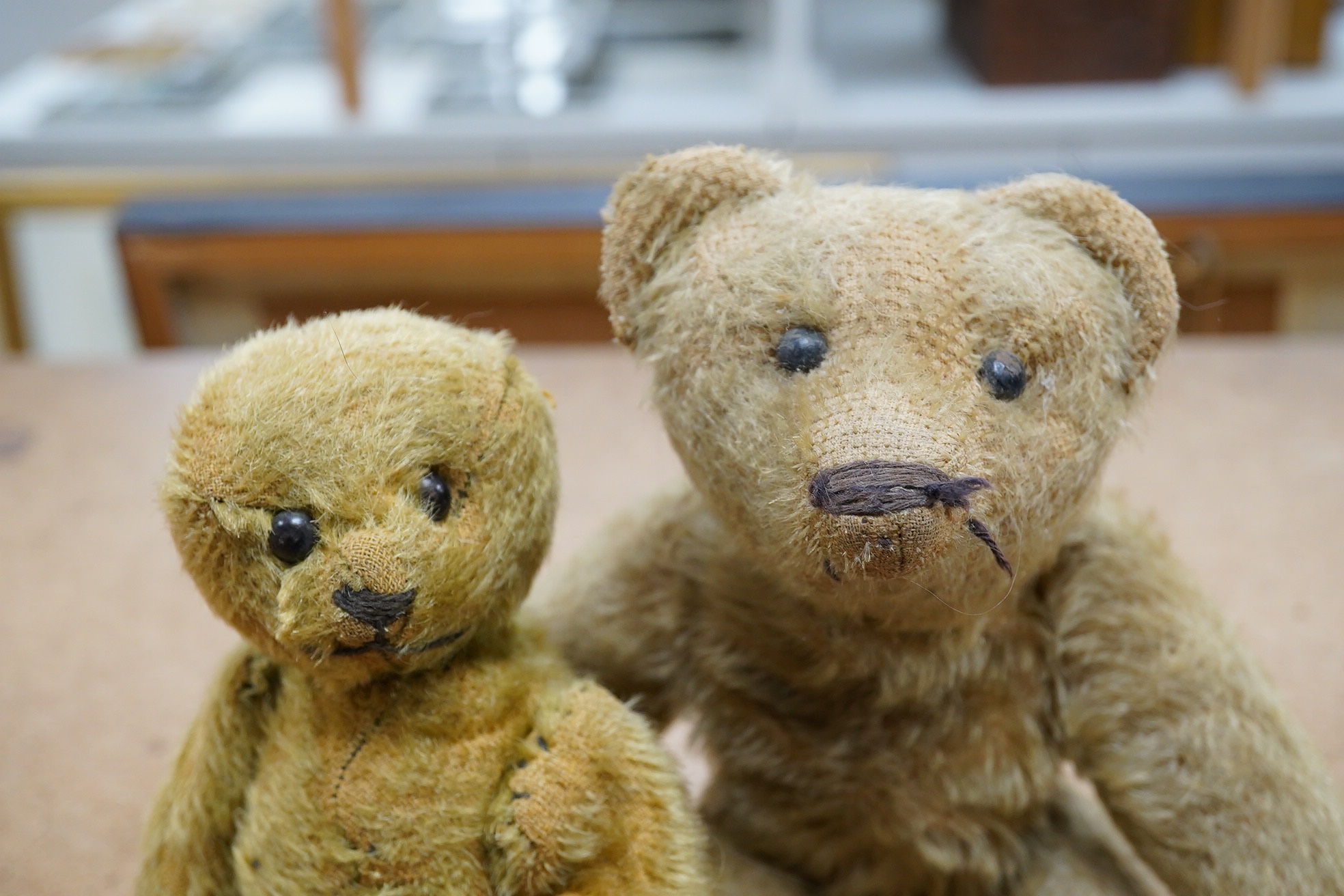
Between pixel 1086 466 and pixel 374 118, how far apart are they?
1154 mm

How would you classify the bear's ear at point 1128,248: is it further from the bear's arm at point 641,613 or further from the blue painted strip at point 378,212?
the blue painted strip at point 378,212

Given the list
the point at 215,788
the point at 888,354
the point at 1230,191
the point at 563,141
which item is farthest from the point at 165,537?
the point at 1230,191

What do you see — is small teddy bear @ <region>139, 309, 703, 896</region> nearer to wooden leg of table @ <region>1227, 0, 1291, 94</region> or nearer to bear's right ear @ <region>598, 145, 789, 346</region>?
bear's right ear @ <region>598, 145, 789, 346</region>

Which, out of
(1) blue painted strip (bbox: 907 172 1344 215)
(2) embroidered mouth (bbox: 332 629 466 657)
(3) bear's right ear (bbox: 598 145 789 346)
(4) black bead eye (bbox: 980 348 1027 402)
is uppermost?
(3) bear's right ear (bbox: 598 145 789 346)

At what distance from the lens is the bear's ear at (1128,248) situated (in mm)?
544

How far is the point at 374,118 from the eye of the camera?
1.51 meters

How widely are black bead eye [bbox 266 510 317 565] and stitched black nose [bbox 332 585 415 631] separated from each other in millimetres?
21

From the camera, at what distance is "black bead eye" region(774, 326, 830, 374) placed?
517mm

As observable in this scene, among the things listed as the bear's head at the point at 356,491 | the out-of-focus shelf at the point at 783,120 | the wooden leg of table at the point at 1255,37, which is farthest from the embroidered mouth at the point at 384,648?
the wooden leg of table at the point at 1255,37

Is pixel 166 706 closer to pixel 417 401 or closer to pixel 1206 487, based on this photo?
pixel 417 401

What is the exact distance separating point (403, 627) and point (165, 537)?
44 centimetres

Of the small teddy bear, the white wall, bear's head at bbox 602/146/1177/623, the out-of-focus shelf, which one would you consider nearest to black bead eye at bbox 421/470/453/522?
the small teddy bear

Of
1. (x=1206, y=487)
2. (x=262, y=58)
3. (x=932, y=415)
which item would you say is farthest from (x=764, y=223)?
(x=262, y=58)

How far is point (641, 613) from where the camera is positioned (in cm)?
67
